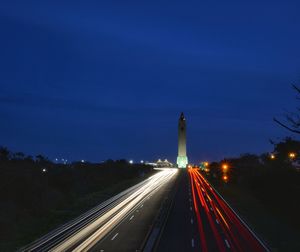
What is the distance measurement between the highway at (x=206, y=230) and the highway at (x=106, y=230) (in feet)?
6.63

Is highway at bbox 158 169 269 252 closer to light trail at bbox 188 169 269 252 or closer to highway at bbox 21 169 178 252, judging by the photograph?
light trail at bbox 188 169 269 252

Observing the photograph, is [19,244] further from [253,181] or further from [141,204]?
[253,181]

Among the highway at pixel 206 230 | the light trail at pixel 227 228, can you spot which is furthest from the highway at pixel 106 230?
the light trail at pixel 227 228

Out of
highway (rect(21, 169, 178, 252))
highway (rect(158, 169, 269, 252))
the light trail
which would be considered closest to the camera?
highway (rect(21, 169, 178, 252))

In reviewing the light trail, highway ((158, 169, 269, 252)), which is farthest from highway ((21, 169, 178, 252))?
the light trail

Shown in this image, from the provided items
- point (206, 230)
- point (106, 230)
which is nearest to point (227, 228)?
point (206, 230)

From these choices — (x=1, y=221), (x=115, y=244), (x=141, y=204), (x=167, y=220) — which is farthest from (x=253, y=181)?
(x=115, y=244)

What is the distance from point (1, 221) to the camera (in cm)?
4703

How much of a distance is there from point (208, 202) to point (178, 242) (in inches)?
1200

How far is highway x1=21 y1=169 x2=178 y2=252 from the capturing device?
34969 mm

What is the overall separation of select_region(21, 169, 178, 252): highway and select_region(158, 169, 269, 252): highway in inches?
79.6

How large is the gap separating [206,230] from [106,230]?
7722mm

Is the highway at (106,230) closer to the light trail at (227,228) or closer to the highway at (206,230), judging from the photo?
the highway at (206,230)

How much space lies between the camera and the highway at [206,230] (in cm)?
3512
